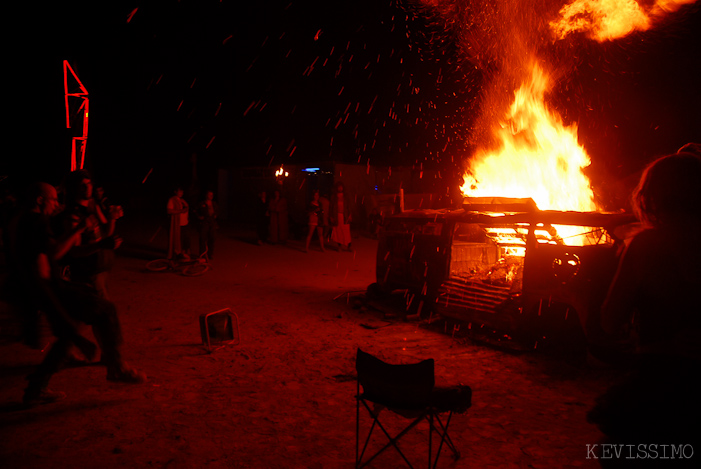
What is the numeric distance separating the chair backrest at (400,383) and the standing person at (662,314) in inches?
44.9

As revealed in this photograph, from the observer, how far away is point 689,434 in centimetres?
167

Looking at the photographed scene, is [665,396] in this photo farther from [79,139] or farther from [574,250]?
[79,139]

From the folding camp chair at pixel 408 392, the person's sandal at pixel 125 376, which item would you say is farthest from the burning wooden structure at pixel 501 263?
the person's sandal at pixel 125 376

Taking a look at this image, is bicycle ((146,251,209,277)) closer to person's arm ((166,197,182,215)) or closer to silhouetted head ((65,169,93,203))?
person's arm ((166,197,182,215))

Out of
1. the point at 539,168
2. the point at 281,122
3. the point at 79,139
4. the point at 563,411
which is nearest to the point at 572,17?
the point at 539,168

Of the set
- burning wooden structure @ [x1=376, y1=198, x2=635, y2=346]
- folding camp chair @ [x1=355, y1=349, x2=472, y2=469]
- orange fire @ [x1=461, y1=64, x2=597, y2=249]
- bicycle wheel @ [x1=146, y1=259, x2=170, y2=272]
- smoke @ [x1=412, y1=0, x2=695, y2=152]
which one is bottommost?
bicycle wheel @ [x1=146, y1=259, x2=170, y2=272]

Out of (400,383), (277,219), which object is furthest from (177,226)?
(400,383)

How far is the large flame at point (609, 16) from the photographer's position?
8469mm

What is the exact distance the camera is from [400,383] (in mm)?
2957

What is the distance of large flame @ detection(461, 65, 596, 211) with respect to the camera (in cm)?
860

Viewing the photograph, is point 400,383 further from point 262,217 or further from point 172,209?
point 262,217

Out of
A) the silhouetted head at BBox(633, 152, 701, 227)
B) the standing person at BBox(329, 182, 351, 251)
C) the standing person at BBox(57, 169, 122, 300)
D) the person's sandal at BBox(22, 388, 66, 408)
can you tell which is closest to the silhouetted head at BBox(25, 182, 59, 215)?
the standing person at BBox(57, 169, 122, 300)

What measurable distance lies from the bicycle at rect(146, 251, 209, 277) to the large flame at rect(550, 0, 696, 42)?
1007 cm

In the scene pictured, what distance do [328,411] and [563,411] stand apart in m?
2.27
